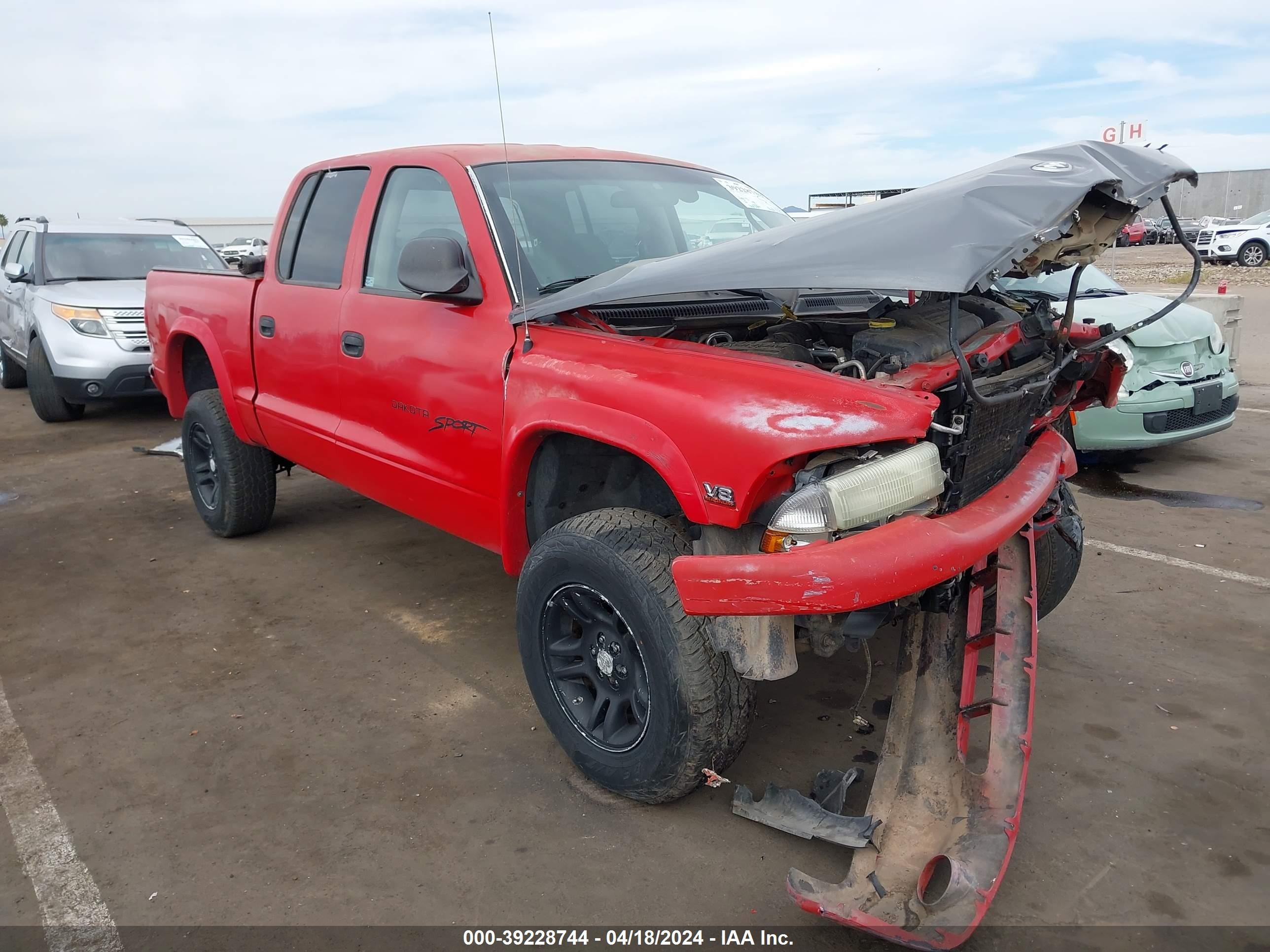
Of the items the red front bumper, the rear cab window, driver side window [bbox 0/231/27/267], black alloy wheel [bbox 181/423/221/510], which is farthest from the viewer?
driver side window [bbox 0/231/27/267]

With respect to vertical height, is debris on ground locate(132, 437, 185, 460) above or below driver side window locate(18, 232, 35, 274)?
below

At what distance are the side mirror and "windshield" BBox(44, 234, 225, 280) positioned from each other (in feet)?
22.4

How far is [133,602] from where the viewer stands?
4473mm

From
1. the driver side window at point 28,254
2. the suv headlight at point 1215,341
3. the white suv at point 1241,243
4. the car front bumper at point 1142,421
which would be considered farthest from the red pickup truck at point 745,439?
the white suv at point 1241,243

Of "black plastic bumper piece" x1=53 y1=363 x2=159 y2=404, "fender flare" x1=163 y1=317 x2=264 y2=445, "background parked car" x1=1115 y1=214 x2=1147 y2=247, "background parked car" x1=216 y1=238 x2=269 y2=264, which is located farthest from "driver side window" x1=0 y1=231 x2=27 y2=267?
"background parked car" x1=1115 y1=214 x2=1147 y2=247

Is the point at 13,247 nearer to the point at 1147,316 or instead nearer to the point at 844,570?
the point at 1147,316

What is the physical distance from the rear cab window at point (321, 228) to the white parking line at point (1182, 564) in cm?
391

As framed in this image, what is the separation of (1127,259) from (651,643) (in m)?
27.7

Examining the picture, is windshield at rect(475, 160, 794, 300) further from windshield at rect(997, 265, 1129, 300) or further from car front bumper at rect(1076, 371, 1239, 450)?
car front bumper at rect(1076, 371, 1239, 450)

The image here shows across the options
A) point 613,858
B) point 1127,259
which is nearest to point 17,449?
point 613,858

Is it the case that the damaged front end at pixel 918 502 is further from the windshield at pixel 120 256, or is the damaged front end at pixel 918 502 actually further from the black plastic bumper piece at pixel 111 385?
the windshield at pixel 120 256

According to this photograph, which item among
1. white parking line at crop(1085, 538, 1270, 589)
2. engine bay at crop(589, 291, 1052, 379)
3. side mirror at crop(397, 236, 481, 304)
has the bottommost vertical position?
white parking line at crop(1085, 538, 1270, 589)

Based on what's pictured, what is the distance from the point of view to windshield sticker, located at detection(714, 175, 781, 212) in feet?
13.6

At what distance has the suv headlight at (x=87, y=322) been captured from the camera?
27.0 ft
